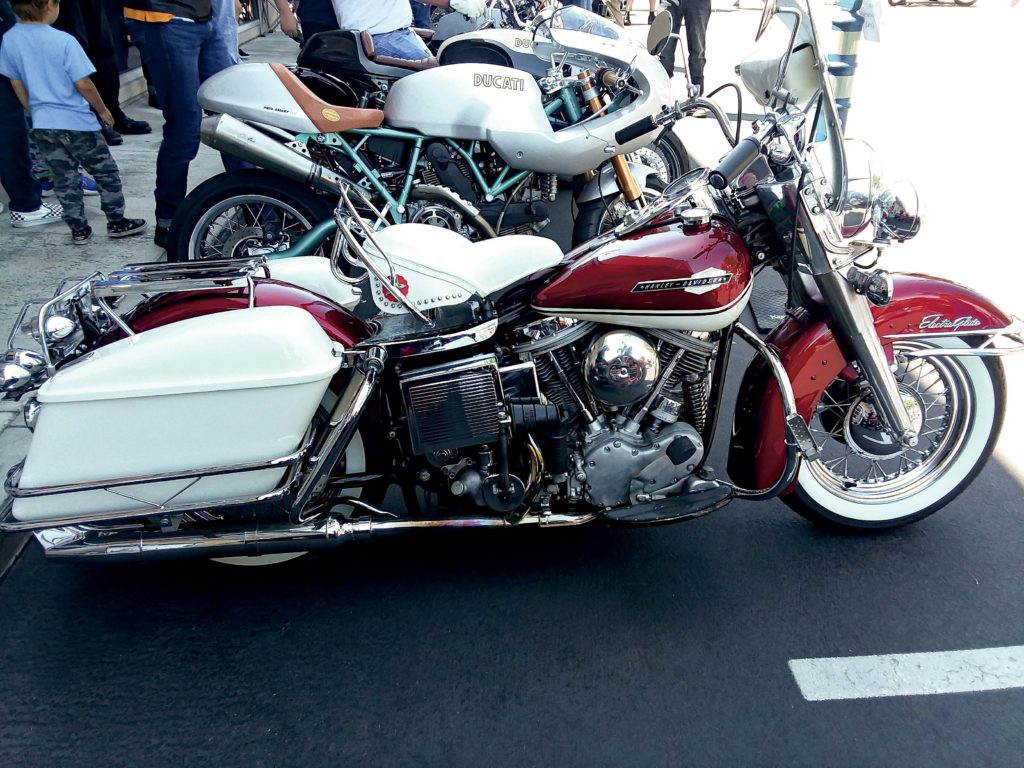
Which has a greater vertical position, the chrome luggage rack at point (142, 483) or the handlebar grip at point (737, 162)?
the handlebar grip at point (737, 162)

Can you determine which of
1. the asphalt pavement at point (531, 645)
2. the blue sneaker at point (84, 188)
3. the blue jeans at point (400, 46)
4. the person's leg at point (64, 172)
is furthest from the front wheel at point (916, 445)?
→ the blue sneaker at point (84, 188)

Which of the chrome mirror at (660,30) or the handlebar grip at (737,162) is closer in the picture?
the handlebar grip at (737,162)

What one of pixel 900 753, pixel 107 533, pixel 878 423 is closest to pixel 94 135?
pixel 107 533

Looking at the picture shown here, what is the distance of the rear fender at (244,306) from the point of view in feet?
7.49

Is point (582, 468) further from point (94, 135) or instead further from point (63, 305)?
point (94, 135)

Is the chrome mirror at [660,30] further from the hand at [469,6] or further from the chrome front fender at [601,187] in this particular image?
the hand at [469,6]

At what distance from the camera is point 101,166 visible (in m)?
4.75

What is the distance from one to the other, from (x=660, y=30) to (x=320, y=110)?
1.83 meters

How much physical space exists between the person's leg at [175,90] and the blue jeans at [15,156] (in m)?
0.80

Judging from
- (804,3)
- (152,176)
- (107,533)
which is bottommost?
(152,176)

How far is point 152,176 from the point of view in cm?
609

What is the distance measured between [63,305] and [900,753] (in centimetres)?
251

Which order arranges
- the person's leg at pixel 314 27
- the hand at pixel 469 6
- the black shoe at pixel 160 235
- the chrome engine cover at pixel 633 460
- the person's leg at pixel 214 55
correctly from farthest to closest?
the person's leg at pixel 314 27
the hand at pixel 469 6
the person's leg at pixel 214 55
the black shoe at pixel 160 235
the chrome engine cover at pixel 633 460

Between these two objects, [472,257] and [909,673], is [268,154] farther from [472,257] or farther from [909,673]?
[909,673]
